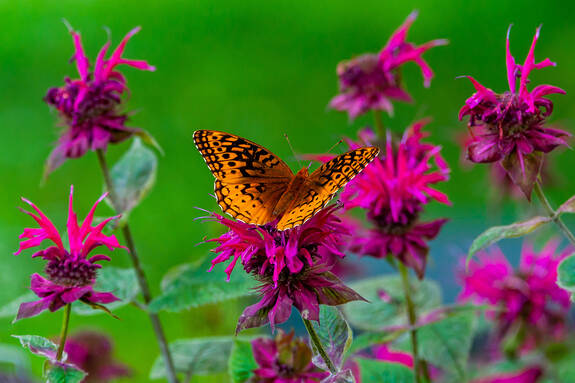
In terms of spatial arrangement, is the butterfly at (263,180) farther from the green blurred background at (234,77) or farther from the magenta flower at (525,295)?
the green blurred background at (234,77)

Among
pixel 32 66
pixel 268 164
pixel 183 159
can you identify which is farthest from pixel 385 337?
pixel 32 66

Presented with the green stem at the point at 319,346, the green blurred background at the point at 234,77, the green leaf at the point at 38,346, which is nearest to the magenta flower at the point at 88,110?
the green leaf at the point at 38,346

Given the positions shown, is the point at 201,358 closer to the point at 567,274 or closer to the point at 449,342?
the point at 449,342

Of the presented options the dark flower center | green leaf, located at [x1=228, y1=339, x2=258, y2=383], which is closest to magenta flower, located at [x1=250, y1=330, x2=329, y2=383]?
green leaf, located at [x1=228, y1=339, x2=258, y2=383]

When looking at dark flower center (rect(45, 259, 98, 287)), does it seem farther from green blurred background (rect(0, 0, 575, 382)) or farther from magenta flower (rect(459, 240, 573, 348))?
green blurred background (rect(0, 0, 575, 382))

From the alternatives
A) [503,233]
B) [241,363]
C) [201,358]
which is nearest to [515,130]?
[503,233]

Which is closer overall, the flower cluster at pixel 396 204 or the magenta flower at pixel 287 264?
the magenta flower at pixel 287 264
